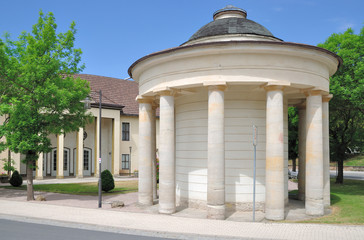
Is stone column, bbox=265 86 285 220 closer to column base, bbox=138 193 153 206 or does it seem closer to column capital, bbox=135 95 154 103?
column base, bbox=138 193 153 206

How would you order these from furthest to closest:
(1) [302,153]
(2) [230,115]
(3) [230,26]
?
(1) [302,153], (3) [230,26], (2) [230,115]

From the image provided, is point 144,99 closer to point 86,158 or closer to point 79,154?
point 79,154

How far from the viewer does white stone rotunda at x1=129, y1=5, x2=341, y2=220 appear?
13977mm

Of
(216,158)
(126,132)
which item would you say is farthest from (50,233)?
(126,132)

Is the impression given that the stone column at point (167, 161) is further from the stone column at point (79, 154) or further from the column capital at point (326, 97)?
the stone column at point (79, 154)

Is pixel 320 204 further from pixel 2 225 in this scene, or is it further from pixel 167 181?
pixel 2 225

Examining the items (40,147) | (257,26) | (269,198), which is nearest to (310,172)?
(269,198)

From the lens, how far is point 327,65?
15.8m

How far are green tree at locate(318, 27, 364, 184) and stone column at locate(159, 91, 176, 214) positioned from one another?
13.4m

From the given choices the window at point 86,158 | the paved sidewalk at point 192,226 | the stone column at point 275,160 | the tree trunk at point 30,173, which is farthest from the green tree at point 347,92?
the window at point 86,158

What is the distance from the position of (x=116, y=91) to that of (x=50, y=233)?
34.5 meters

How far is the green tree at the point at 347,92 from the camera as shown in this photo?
22344mm

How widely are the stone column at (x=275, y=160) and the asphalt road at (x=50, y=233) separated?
536cm

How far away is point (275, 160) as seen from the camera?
45.4 ft
